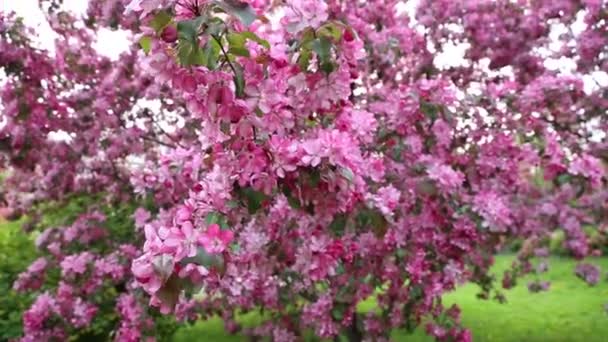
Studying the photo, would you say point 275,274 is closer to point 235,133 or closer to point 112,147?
point 112,147

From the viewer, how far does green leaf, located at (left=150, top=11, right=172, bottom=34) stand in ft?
4.87

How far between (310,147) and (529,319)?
750cm

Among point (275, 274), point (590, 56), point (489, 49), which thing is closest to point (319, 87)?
point (275, 274)

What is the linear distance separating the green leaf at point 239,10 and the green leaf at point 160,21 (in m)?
0.14

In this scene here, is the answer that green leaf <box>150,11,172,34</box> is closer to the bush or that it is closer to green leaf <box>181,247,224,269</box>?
green leaf <box>181,247,224,269</box>

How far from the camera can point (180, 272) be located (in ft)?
4.77

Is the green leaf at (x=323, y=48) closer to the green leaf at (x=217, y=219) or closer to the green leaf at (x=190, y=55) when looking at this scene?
the green leaf at (x=190, y=55)

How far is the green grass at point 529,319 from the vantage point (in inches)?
286

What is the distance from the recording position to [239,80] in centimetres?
161

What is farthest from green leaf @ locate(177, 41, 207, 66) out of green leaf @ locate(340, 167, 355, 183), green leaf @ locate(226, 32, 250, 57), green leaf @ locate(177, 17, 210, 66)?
green leaf @ locate(340, 167, 355, 183)

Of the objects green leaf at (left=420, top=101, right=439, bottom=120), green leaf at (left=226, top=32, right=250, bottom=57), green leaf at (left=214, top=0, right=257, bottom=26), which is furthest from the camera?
green leaf at (left=420, top=101, right=439, bottom=120)

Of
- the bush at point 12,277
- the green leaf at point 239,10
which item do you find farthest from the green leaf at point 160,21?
the bush at point 12,277

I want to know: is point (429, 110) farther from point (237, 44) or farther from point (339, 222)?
point (237, 44)

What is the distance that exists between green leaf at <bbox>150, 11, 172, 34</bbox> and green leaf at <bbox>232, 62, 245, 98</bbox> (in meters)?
0.20
